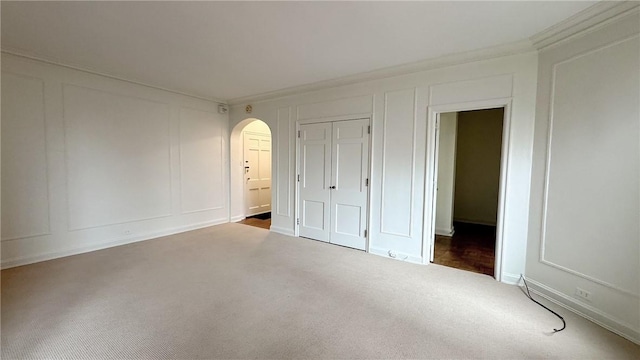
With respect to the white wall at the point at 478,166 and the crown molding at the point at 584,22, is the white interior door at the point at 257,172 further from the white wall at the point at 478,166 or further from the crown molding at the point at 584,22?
the crown molding at the point at 584,22

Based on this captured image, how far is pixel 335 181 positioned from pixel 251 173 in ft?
8.97

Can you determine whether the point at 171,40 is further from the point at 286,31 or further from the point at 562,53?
the point at 562,53

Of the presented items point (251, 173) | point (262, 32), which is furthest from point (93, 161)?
point (262, 32)

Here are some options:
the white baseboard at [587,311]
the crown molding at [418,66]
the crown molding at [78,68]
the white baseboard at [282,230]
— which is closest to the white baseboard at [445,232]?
the white baseboard at [587,311]

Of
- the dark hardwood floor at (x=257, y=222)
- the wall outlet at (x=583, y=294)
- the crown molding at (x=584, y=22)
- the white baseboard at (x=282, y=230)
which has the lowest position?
the dark hardwood floor at (x=257, y=222)

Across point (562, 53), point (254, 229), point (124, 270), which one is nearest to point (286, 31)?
point (562, 53)

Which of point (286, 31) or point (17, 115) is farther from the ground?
point (286, 31)

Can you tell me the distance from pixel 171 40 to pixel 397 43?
2.32m

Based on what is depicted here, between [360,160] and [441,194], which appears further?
[441,194]

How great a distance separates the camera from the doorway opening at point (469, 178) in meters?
4.73

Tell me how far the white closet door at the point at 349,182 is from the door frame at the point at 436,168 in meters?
0.87

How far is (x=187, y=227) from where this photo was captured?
492cm

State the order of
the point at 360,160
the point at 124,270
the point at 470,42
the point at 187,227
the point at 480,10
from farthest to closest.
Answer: the point at 187,227 → the point at 360,160 → the point at 124,270 → the point at 470,42 → the point at 480,10

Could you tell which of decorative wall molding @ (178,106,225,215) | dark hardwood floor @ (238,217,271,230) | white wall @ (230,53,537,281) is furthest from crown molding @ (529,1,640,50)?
decorative wall molding @ (178,106,225,215)
